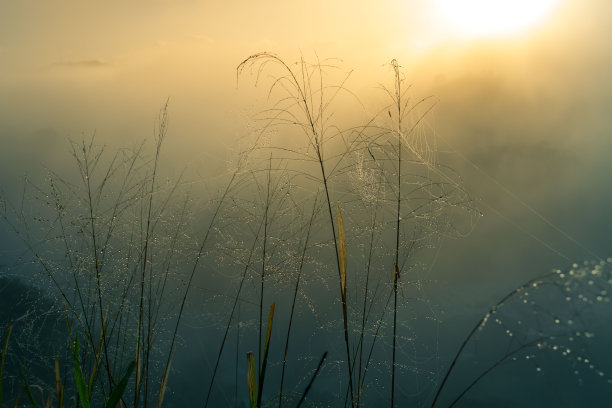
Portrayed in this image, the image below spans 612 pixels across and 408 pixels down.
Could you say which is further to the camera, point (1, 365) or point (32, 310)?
point (32, 310)

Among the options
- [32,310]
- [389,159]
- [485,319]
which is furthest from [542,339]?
[32,310]

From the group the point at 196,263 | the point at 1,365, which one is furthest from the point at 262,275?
Answer: the point at 1,365

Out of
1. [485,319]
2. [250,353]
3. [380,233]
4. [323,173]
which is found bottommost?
[250,353]

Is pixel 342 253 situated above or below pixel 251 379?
above

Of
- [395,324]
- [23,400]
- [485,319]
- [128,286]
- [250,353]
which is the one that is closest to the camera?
[485,319]

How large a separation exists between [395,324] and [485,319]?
0.53 meters

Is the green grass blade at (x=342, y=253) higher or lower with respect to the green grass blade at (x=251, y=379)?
higher

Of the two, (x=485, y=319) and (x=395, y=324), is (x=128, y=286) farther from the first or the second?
(x=485, y=319)

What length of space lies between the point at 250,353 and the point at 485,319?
24.6 inches

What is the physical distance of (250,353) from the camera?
4.47ft

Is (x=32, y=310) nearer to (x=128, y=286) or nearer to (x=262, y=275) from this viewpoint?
(x=128, y=286)

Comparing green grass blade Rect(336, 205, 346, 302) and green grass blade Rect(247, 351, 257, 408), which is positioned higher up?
green grass blade Rect(336, 205, 346, 302)

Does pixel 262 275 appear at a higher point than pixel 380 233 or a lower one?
lower

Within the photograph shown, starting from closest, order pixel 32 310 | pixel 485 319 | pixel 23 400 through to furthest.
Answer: pixel 485 319 < pixel 23 400 < pixel 32 310
